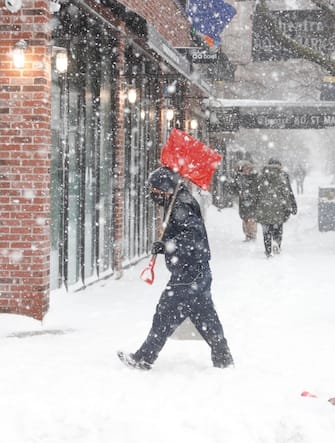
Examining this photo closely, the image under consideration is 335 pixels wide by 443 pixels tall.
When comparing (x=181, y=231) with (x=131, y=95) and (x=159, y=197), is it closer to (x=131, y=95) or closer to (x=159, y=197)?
(x=159, y=197)

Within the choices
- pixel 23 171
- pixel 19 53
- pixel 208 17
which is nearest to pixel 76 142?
pixel 23 171

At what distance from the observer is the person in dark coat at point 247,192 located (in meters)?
17.0

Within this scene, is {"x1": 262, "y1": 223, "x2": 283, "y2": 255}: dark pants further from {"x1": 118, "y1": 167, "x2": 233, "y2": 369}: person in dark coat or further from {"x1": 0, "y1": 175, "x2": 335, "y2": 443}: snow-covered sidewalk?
{"x1": 118, "y1": 167, "x2": 233, "y2": 369}: person in dark coat

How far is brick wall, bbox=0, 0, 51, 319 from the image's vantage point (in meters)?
7.75

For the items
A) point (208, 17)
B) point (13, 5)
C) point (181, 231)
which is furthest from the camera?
point (208, 17)

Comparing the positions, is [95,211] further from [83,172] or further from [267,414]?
[267,414]

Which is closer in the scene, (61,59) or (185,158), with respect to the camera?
(185,158)

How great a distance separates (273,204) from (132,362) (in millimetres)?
8711

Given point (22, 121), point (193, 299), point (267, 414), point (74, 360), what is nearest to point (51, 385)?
point (74, 360)

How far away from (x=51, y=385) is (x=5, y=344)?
1437 millimetres

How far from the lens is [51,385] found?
18.7ft

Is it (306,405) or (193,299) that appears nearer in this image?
(306,405)

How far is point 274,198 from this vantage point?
14547mm

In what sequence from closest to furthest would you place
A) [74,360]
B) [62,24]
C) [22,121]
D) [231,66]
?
[74,360], [22,121], [62,24], [231,66]
